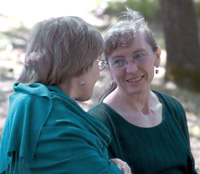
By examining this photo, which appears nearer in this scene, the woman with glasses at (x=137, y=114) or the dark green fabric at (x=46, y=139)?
the dark green fabric at (x=46, y=139)

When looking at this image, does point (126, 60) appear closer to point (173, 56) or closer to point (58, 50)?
point (58, 50)

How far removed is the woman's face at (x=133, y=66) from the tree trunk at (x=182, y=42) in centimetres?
500

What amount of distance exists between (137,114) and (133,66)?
34 cm

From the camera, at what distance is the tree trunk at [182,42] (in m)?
7.34

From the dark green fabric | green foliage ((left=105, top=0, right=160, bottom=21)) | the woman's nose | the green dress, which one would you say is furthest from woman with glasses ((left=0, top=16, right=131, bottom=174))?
green foliage ((left=105, top=0, right=160, bottom=21))

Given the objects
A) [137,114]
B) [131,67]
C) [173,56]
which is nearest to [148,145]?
[137,114]

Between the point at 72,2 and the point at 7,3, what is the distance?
8.00 ft

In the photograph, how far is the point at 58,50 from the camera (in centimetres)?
167

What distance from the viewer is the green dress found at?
7.84 feet

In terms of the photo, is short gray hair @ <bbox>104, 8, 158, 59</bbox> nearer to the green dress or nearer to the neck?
the neck

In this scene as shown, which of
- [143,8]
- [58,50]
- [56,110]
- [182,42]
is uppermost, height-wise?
[58,50]

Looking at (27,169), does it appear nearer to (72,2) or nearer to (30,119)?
(30,119)

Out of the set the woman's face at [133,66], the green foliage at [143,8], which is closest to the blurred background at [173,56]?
the woman's face at [133,66]

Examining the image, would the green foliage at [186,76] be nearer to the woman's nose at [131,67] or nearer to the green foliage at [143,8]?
the woman's nose at [131,67]
